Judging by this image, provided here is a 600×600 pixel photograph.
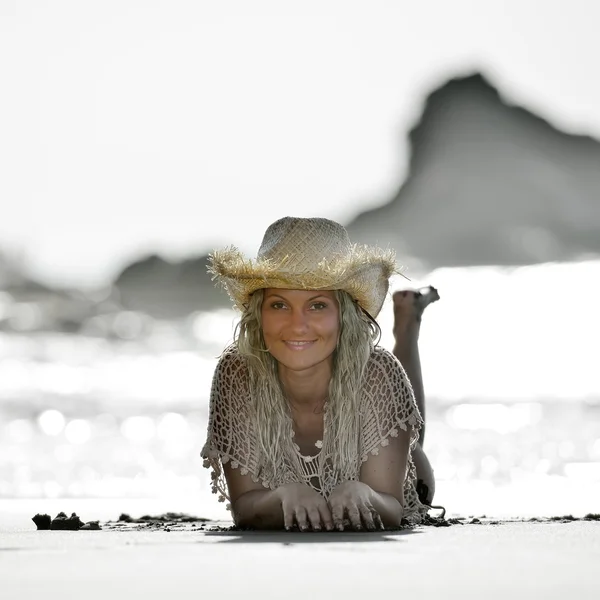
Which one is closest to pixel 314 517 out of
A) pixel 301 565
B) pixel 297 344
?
pixel 297 344

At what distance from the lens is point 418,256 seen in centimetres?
2573

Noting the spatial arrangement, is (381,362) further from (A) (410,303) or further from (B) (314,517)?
(A) (410,303)

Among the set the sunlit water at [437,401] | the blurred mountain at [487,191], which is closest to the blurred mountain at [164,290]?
the sunlit water at [437,401]

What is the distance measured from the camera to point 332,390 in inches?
225

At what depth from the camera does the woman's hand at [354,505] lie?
16.3ft

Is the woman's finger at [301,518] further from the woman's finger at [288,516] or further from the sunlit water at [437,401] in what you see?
the sunlit water at [437,401]

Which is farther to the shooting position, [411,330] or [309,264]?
[411,330]

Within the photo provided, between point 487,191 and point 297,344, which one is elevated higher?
point 487,191

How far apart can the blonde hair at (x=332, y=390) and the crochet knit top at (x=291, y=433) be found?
12 millimetres

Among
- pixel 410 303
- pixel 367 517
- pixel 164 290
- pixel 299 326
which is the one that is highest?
pixel 164 290

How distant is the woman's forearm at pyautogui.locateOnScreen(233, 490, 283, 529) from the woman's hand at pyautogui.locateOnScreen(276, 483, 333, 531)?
81 mm

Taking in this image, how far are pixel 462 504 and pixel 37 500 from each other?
341cm

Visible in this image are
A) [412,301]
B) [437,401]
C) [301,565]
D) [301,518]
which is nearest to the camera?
[301,565]

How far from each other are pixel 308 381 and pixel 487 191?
74.0 feet
